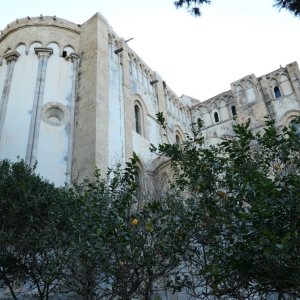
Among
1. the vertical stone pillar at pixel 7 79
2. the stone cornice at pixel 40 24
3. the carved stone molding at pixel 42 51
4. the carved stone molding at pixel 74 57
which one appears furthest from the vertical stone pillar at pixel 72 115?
the vertical stone pillar at pixel 7 79

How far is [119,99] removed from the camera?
15820 mm

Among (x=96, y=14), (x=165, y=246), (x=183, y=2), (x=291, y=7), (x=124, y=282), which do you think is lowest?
(x=124, y=282)

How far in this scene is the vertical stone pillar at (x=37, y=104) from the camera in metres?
12.7

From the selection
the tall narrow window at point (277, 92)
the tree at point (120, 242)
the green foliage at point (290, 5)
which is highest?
the tall narrow window at point (277, 92)

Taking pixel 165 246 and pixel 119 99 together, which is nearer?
pixel 165 246

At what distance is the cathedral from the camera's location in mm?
12984

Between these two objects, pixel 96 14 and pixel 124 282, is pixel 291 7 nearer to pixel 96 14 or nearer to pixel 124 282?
pixel 124 282

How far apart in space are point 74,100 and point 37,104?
5.29 ft

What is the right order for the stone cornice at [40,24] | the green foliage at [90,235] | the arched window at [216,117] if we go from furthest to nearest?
the arched window at [216,117] → the stone cornice at [40,24] → the green foliage at [90,235]

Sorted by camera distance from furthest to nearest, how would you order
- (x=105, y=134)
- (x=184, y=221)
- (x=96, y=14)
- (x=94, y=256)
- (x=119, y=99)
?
(x=96, y=14) → (x=119, y=99) → (x=105, y=134) → (x=184, y=221) → (x=94, y=256)

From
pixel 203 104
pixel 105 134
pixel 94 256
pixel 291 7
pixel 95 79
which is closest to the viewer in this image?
pixel 94 256

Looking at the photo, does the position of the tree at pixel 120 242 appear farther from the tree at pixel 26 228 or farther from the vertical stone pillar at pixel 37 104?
the vertical stone pillar at pixel 37 104

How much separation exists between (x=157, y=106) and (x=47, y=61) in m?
7.06

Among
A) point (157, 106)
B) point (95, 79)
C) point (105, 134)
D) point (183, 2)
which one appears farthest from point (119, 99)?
point (183, 2)
